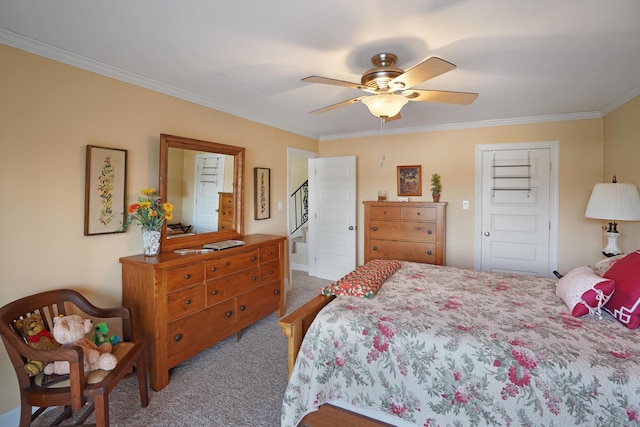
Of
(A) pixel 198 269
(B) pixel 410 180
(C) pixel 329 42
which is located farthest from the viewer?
(B) pixel 410 180

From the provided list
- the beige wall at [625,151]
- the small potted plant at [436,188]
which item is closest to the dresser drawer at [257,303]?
the small potted plant at [436,188]

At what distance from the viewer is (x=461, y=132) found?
4020 mm

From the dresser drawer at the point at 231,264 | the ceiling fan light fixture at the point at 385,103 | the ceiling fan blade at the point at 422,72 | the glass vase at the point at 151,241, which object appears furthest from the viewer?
the dresser drawer at the point at 231,264

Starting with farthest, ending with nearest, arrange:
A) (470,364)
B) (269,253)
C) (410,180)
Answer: (410,180)
(269,253)
(470,364)

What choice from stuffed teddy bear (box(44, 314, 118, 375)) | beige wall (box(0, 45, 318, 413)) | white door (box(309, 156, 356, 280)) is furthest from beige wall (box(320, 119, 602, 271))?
stuffed teddy bear (box(44, 314, 118, 375))

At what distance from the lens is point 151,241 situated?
7.90 feet

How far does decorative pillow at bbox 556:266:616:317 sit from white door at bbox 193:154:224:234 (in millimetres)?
2948

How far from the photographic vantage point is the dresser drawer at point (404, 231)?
3.81 meters

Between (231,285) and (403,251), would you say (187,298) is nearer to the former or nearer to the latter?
(231,285)

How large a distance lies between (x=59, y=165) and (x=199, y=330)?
1.58m

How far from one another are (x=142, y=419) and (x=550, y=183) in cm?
462

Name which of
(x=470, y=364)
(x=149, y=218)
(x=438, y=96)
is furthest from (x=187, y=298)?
(x=438, y=96)

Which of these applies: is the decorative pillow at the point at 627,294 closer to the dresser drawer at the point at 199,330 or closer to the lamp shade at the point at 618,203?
the lamp shade at the point at 618,203

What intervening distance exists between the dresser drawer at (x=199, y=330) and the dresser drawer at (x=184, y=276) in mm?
275
